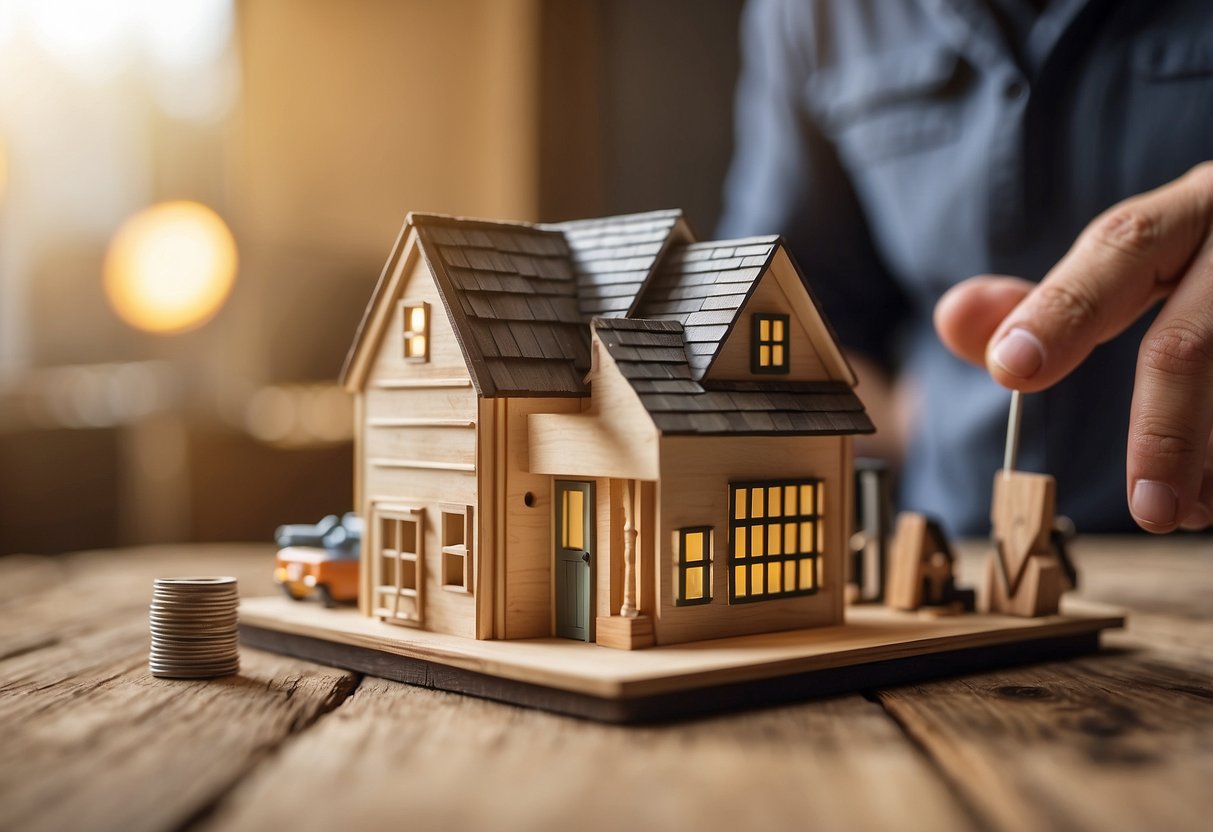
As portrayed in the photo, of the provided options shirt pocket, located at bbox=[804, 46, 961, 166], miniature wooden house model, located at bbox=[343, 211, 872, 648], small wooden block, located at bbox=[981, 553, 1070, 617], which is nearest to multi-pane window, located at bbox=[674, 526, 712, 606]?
miniature wooden house model, located at bbox=[343, 211, 872, 648]

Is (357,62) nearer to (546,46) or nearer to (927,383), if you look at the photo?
(546,46)

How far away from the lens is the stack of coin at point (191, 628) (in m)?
2.08

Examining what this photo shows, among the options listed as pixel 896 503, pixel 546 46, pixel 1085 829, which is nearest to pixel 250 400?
pixel 546 46

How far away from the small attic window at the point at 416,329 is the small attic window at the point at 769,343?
0.63m

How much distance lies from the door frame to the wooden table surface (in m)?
0.29

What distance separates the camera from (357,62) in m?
6.39

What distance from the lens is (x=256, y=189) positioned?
6.60m

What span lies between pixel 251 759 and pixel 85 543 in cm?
469

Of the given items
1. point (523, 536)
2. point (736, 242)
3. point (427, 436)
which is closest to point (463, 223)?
point (427, 436)

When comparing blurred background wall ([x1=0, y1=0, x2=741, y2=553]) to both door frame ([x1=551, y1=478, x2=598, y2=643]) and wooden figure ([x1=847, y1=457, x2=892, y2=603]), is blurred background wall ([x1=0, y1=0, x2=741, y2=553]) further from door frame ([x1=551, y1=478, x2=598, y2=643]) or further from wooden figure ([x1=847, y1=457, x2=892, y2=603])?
door frame ([x1=551, y1=478, x2=598, y2=643])

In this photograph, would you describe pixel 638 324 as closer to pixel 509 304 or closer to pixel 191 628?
pixel 509 304

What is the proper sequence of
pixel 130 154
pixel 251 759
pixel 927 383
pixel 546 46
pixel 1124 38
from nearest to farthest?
pixel 251 759 < pixel 1124 38 < pixel 927 383 < pixel 546 46 < pixel 130 154

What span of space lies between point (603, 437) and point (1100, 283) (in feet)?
3.29

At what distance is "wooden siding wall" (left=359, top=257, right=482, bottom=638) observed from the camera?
7.23 ft
